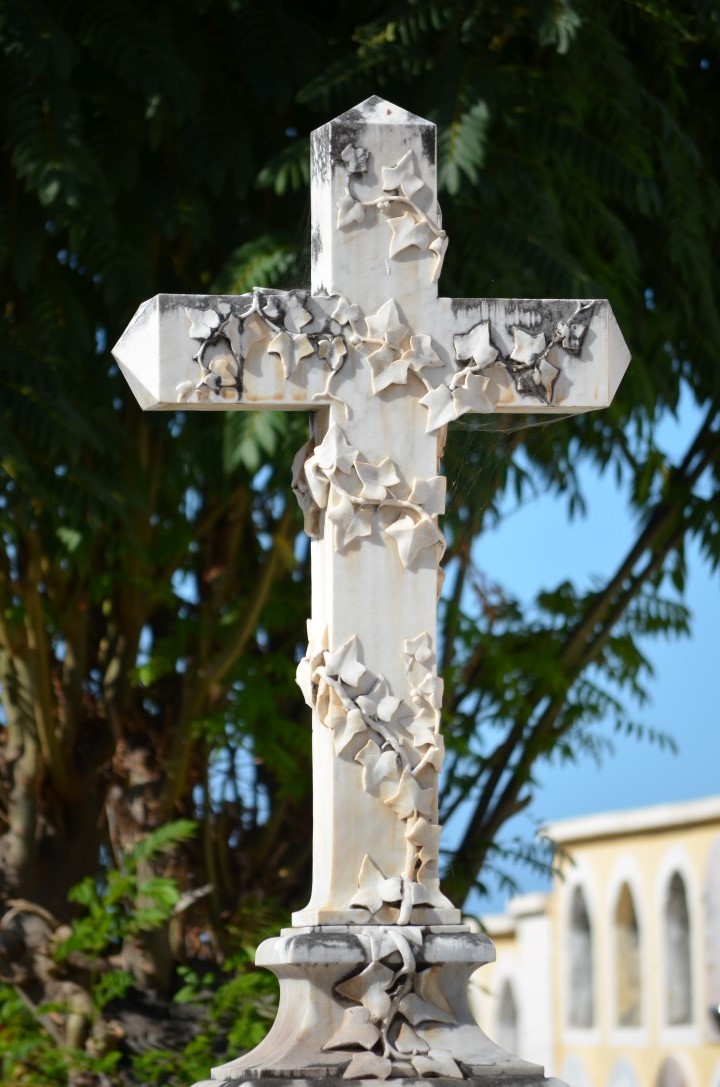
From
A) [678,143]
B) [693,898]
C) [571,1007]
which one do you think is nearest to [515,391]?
[678,143]

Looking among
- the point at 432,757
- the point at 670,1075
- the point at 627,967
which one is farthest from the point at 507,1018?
the point at 432,757

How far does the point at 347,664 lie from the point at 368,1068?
2.62 ft

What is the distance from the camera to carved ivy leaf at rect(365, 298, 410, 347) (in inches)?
157

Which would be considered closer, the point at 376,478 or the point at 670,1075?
the point at 376,478

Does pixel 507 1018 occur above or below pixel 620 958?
below

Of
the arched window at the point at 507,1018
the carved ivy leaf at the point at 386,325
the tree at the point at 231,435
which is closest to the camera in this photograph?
the carved ivy leaf at the point at 386,325

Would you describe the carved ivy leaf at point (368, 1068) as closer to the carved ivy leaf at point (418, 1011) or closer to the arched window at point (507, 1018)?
the carved ivy leaf at point (418, 1011)

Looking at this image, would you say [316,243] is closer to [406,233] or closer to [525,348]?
[406,233]

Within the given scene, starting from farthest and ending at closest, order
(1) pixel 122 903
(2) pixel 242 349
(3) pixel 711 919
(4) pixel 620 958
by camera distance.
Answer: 1. (4) pixel 620 958
2. (3) pixel 711 919
3. (1) pixel 122 903
4. (2) pixel 242 349

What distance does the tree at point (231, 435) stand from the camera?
6754 mm

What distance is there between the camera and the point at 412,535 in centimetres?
391

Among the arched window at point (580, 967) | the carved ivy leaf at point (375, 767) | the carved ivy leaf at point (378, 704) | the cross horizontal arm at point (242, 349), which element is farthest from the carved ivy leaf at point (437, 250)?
the arched window at point (580, 967)

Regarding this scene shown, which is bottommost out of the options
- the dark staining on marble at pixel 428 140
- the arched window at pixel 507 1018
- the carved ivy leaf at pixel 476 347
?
the arched window at pixel 507 1018

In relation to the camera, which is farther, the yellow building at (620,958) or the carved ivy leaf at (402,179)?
the yellow building at (620,958)
